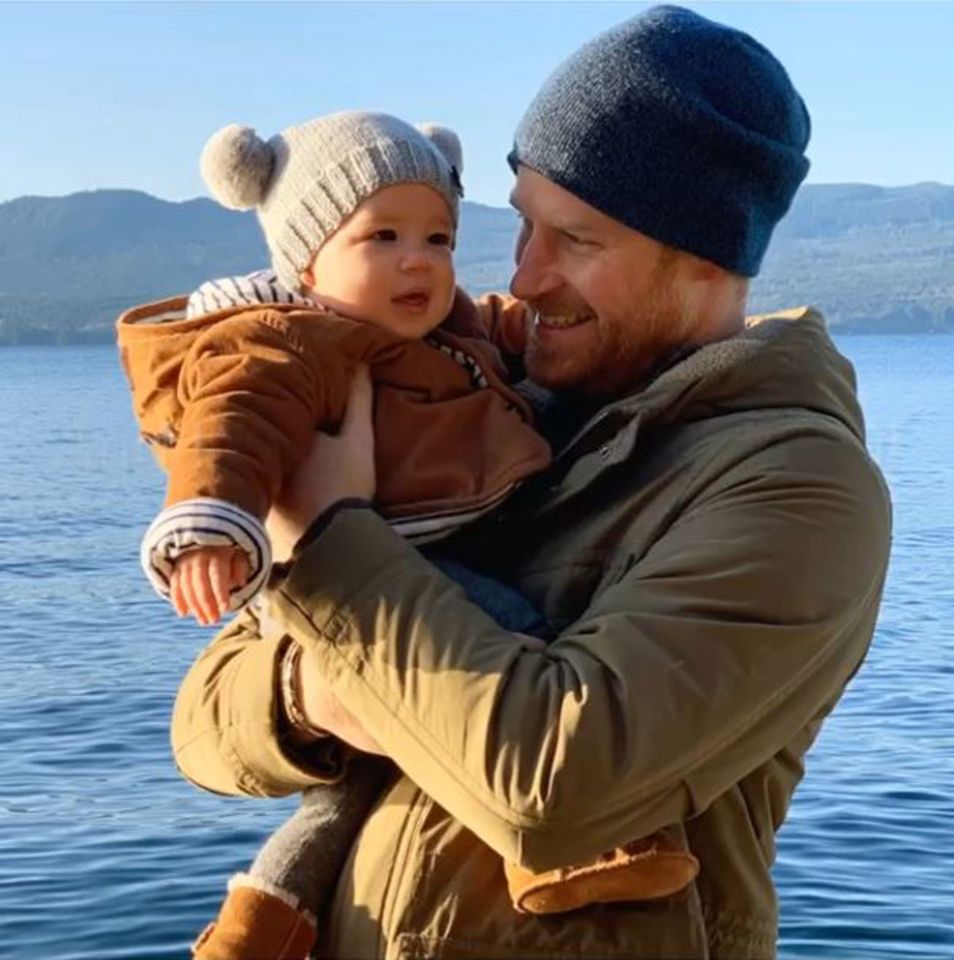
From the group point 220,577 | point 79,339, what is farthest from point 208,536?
point 79,339

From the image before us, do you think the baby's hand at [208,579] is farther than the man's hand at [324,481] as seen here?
No

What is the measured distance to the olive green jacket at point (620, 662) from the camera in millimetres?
2373

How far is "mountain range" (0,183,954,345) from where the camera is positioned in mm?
127438

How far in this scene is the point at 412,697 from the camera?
7.95 ft

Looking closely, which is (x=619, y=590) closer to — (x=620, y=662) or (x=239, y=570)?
(x=620, y=662)

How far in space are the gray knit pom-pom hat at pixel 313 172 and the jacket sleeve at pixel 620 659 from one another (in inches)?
23.9

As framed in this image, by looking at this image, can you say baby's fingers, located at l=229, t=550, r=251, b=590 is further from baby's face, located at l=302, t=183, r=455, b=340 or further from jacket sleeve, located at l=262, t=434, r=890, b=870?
baby's face, located at l=302, t=183, r=455, b=340

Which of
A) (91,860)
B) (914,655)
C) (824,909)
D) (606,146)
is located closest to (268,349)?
(606,146)

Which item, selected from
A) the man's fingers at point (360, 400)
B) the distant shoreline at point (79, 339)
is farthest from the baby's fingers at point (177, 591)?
the distant shoreline at point (79, 339)

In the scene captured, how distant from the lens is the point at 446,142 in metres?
3.23

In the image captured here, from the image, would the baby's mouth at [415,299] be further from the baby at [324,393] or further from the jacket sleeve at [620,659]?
the jacket sleeve at [620,659]

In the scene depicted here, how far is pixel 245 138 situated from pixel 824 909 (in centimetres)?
713

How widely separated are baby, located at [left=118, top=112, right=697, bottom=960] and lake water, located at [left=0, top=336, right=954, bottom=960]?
619 cm

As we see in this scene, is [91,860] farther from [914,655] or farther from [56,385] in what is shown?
[56,385]
